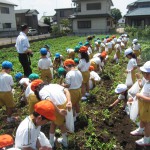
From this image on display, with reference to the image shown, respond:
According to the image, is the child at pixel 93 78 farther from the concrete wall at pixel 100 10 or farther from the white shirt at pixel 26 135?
the concrete wall at pixel 100 10

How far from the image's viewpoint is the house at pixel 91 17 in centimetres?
3822

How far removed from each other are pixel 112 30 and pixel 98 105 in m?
33.7

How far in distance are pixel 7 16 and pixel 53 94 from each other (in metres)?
39.9

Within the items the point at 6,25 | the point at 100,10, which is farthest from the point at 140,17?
the point at 6,25

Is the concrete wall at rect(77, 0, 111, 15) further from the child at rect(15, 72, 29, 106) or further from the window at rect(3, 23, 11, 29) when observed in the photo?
the child at rect(15, 72, 29, 106)

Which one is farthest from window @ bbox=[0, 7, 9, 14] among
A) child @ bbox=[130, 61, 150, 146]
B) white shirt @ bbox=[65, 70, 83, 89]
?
child @ bbox=[130, 61, 150, 146]

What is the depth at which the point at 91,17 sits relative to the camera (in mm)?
Result: 38062

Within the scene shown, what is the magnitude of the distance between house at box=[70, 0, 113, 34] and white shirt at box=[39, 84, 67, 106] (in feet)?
Result: 116

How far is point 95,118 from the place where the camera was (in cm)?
555

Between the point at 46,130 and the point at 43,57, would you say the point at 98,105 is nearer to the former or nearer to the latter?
the point at 46,130

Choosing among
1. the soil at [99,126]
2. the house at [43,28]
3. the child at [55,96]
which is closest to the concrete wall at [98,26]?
the house at [43,28]

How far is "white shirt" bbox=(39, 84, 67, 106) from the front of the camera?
3.66 meters

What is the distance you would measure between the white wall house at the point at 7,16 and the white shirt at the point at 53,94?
1466 inches

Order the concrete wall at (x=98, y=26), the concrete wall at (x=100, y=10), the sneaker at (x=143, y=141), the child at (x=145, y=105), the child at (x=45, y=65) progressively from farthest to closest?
the concrete wall at (x=100, y=10) < the concrete wall at (x=98, y=26) < the child at (x=45, y=65) < the sneaker at (x=143, y=141) < the child at (x=145, y=105)
